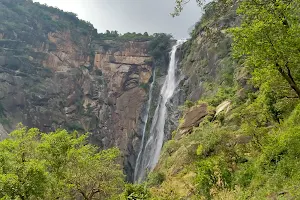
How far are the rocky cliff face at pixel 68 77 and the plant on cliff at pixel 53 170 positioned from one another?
33642mm

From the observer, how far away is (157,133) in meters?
43.4

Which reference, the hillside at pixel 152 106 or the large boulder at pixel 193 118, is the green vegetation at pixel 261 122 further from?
the large boulder at pixel 193 118

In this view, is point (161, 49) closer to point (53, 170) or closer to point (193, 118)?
point (193, 118)

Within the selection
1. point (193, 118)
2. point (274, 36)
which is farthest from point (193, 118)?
point (274, 36)

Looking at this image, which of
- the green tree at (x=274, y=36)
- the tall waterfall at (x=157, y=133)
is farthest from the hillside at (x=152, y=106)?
the tall waterfall at (x=157, y=133)

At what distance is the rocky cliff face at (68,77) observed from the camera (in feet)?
159

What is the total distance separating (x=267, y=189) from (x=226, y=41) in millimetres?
27155

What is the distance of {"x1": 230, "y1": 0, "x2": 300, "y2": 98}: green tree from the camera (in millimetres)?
8125

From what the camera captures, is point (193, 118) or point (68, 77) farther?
point (68, 77)

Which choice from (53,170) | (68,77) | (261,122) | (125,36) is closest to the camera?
(53,170)

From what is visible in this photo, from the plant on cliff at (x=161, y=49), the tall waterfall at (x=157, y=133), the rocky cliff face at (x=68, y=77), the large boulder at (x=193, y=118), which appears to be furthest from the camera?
the plant on cliff at (x=161, y=49)

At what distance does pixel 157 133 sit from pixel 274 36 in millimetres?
35770

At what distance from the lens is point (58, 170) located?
12.8 meters

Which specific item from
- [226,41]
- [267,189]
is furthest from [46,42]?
[267,189]
